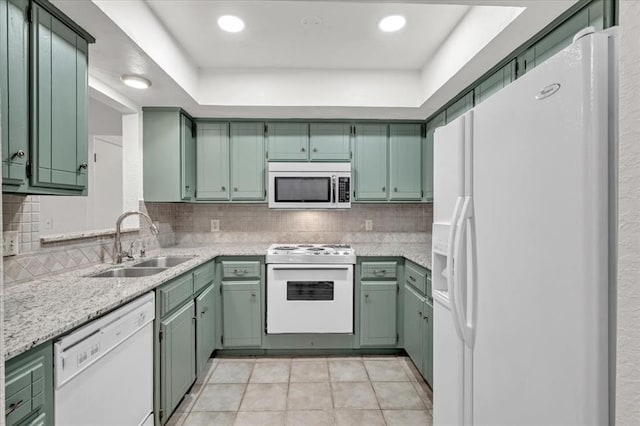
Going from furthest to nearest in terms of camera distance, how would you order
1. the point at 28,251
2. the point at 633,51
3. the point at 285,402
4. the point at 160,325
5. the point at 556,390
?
the point at 285,402 < the point at 160,325 < the point at 28,251 < the point at 556,390 < the point at 633,51

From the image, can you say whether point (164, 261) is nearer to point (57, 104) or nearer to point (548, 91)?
point (57, 104)

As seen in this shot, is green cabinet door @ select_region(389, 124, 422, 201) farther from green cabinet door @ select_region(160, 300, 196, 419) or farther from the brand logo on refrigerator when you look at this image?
the brand logo on refrigerator

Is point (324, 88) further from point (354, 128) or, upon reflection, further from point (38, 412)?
point (38, 412)

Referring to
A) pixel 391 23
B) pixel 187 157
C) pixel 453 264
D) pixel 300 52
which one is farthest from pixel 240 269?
pixel 391 23

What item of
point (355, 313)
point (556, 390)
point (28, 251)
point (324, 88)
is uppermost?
point (324, 88)

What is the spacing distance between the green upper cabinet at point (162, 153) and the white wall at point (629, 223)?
2.91 meters

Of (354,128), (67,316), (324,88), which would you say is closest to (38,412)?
(67,316)

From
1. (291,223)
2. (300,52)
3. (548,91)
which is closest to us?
(548,91)

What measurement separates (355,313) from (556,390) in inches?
82.6

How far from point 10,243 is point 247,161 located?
188 cm

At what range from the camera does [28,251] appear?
167cm

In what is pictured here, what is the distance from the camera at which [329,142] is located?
3.14 meters

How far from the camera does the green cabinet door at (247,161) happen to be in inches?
123

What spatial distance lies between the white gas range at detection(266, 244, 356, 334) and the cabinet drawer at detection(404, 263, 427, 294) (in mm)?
482
